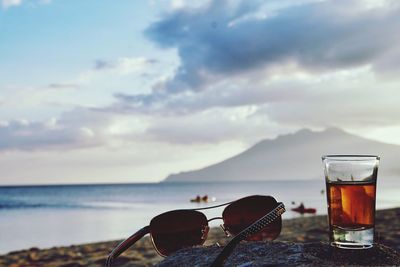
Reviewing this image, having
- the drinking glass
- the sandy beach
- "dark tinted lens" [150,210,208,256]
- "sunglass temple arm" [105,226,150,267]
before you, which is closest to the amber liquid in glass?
the drinking glass

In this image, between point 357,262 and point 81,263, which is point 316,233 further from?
point 357,262

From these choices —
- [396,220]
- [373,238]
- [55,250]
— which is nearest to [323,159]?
[373,238]

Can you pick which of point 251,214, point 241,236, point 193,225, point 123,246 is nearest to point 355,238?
point 251,214

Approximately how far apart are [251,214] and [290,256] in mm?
409

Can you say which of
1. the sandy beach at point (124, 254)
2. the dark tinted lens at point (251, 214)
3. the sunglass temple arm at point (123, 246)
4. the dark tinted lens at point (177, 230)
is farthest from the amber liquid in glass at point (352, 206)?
the sandy beach at point (124, 254)

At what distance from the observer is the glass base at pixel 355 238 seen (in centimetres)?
185

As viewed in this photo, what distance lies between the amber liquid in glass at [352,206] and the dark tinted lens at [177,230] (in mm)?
592

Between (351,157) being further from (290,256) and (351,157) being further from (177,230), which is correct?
(177,230)

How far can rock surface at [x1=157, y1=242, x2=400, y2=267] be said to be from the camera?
1.71 meters

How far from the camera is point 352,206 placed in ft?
6.20

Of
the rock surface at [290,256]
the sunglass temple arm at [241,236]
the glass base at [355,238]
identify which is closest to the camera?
the sunglass temple arm at [241,236]

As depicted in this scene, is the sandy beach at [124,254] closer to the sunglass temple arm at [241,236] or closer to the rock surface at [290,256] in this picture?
the rock surface at [290,256]

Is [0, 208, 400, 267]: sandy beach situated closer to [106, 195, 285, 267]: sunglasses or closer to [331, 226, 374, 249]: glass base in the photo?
[106, 195, 285, 267]: sunglasses

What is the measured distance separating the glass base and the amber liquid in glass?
1 cm
